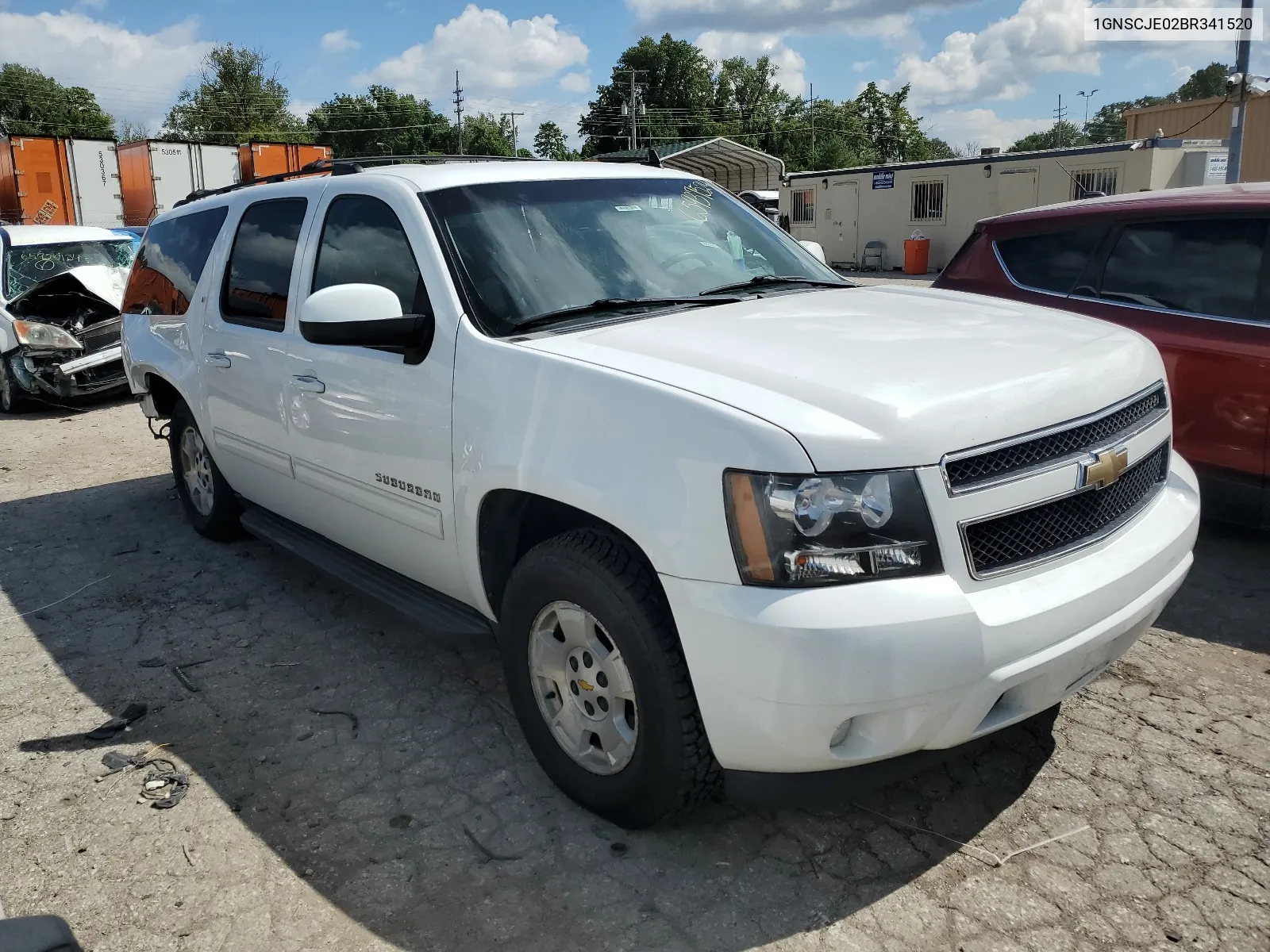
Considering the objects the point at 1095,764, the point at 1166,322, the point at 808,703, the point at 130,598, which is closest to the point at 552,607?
the point at 808,703

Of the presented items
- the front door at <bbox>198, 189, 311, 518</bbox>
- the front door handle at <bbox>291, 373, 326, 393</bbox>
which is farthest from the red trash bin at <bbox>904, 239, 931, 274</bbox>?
the front door handle at <bbox>291, 373, 326, 393</bbox>

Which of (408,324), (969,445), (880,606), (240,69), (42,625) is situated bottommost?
(42,625)

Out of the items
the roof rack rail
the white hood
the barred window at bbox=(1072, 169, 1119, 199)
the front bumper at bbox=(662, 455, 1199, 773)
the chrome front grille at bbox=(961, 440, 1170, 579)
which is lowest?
the front bumper at bbox=(662, 455, 1199, 773)

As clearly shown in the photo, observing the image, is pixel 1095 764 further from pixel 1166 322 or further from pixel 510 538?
pixel 1166 322

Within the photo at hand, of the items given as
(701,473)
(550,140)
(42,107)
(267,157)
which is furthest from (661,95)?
(701,473)

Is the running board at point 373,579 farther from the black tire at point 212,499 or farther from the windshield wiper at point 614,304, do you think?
the windshield wiper at point 614,304

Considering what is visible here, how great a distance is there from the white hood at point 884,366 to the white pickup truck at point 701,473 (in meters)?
0.01

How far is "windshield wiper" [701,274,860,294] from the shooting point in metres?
3.63

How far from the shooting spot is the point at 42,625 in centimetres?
480

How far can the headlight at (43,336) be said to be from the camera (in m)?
10.6

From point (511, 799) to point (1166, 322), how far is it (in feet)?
12.6

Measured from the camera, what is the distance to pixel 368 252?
148 inches

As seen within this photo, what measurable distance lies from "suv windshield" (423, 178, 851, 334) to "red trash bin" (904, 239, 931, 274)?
24.4m

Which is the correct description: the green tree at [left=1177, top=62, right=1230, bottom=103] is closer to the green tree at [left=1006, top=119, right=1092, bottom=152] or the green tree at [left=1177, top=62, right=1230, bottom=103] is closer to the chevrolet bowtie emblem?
the green tree at [left=1006, top=119, right=1092, bottom=152]
